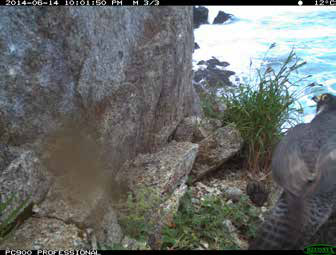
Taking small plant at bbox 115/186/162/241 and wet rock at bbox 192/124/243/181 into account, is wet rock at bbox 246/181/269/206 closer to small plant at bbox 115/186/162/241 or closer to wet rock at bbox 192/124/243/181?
wet rock at bbox 192/124/243/181

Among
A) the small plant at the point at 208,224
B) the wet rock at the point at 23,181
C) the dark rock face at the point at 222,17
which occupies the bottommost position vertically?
the small plant at the point at 208,224

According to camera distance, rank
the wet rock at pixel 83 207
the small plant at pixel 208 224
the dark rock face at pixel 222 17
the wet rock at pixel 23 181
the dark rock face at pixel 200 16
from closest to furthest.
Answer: the wet rock at pixel 23 181
the wet rock at pixel 83 207
the small plant at pixel 208 224
the dark rock face at pixel 222 17
the dark rock face at pixel 200 16

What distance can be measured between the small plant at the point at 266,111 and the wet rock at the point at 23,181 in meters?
2.45

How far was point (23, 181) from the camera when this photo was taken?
2432 mm

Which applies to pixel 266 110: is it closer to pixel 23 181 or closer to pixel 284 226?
pixel 284 226

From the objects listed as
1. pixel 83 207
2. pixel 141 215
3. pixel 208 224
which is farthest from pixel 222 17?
pixel 83 207

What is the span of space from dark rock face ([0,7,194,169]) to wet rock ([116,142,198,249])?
0.13 meters

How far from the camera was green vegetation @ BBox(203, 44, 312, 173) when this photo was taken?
13.3 feet

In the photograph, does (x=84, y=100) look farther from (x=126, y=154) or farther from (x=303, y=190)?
(x=303, y=190)

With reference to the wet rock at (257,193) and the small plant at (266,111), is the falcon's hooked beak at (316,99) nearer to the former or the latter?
the small plant at (266,111)

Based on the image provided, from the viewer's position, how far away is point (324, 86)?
3.72 meters

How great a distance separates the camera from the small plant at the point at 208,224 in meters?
2.69

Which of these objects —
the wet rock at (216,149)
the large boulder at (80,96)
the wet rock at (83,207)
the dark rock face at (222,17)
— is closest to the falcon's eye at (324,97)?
the wet rock at (216,149)

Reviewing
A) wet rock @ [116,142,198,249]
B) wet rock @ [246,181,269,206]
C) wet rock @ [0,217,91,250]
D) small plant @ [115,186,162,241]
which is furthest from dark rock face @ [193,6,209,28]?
wet rock @ [0,217,91,250]
